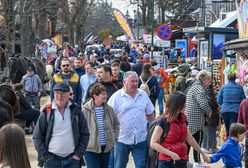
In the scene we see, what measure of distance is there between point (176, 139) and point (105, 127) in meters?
1.21

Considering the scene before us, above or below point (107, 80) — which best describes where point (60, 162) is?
below

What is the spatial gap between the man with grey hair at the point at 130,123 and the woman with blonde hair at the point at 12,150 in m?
3.59

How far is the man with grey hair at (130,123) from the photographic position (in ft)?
25.9

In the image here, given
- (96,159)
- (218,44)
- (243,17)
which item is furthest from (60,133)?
(218,44)

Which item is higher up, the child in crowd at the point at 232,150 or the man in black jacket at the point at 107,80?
the man in black jacket at the point at 107,80

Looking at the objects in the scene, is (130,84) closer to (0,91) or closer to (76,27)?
(0,91)

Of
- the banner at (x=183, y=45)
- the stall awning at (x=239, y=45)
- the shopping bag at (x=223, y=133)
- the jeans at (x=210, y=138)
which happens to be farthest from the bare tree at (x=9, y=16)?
the banner at (x=183, y=45)

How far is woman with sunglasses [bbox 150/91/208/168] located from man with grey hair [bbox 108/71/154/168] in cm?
128

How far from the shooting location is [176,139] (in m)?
6.58

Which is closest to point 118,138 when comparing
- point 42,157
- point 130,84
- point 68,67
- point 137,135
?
point 137,135

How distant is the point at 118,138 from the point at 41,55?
28.8 metres

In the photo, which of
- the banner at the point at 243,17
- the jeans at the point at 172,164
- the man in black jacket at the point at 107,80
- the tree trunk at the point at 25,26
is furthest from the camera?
the tree trunk at the point at 25,26

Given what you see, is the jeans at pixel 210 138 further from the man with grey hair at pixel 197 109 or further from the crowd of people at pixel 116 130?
the man with grey hair at pixel 197 109

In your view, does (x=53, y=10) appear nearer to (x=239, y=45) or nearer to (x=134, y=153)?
(x=239, y=45)
